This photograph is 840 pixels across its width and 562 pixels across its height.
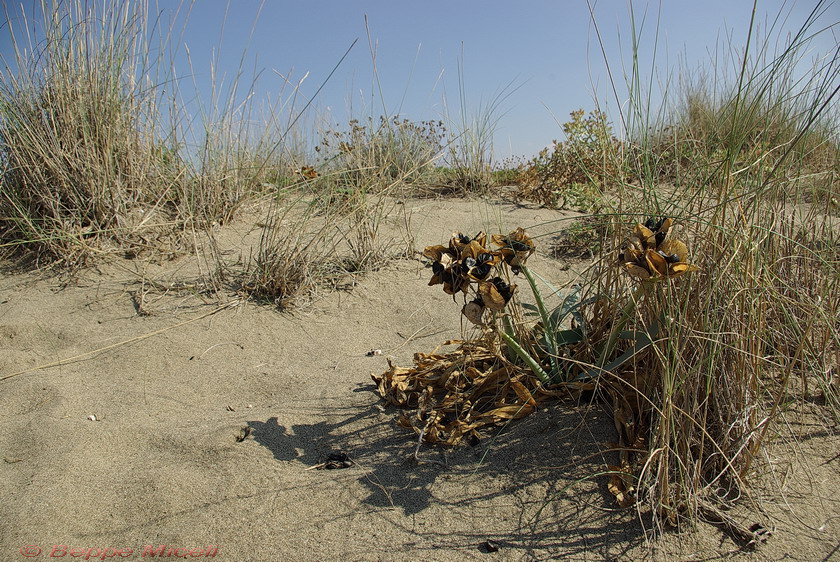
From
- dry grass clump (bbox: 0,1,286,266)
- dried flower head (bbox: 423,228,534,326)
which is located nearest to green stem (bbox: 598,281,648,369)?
dried flower head (bbox: 423,228,534,326)

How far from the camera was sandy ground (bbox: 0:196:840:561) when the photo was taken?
1766 mm

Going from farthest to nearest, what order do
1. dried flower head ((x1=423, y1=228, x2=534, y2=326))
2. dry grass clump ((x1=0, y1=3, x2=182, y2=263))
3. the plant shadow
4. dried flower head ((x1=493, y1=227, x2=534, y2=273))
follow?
1. dry grass clump ((x1=0, y1=3, x2=182, y2=263))
2. dried flower head ((x1=493, y1=227, x2=534, y2=273))
3. dried flower head ((x1=423, y1=228, x2=534, y2=326))
4. the plant shadow

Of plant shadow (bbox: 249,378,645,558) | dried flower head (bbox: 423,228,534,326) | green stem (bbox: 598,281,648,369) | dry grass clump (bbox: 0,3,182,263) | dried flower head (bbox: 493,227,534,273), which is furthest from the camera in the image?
dry grass clump (bbox: 0,3,182,263)

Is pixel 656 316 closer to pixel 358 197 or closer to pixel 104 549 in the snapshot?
pixel 104 549

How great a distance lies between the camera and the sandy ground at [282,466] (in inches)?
69.5

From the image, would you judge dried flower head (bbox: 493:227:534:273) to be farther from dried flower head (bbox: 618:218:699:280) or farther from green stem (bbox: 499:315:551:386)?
dried flower head (bbox: 618:218:699:280)

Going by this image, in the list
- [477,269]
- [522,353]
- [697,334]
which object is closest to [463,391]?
[522,353]

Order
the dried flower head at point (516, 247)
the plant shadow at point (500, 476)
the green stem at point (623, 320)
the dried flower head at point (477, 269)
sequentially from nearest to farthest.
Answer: the plant shadow at point (500, 476), the green stem at point (623, 320), the dried flower head at point (477, 269), the dried flower head at point (516, 247)

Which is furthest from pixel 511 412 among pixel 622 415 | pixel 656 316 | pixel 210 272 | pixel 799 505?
pixel 210 272

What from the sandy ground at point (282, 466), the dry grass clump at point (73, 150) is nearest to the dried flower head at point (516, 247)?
the sandy ground at point (282, 466)

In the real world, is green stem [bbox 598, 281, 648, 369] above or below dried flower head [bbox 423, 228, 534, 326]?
below

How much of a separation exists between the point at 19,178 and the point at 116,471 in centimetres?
274

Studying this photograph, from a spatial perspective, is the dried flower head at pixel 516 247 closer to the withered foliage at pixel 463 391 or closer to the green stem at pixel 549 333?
the green stem at pixel 549 333

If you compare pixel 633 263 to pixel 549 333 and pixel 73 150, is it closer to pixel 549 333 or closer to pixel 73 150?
pixel 549 333
